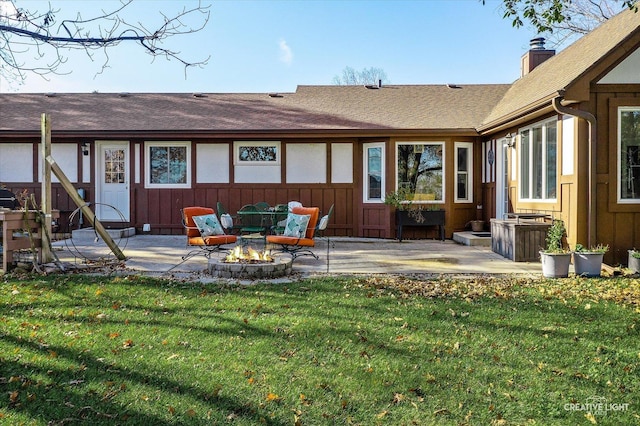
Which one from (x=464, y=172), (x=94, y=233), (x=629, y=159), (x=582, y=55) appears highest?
(x=582, y=55)

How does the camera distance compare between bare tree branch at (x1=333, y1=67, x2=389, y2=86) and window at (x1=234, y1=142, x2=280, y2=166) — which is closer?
window at (x1=234, y1=142, x2=280, y2=166)

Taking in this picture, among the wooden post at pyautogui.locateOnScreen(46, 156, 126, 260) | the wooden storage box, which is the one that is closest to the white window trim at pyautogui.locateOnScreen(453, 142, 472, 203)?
the wooden storage box

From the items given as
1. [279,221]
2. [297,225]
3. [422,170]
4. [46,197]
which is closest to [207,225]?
[297,225]

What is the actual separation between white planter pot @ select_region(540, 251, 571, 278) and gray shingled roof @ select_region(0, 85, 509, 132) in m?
5.49

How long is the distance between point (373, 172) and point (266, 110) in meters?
3.62

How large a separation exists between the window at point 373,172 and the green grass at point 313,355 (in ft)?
20.4

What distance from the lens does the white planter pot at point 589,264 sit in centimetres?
659

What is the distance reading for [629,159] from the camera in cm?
745

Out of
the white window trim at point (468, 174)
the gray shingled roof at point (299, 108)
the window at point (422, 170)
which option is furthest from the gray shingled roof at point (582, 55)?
the window at point (422, 170)

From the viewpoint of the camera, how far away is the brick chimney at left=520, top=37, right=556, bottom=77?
42.1 feet

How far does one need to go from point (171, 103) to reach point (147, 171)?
267 centimetres

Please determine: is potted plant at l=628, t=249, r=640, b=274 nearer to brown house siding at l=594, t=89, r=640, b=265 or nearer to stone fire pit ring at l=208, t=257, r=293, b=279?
brown house siding at l=594, t=89, r=640, b=265

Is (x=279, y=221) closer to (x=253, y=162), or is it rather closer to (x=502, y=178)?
(x=253, y=162)

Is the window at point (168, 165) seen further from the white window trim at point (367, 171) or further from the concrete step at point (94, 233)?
the white window trim at point (367, 171)
